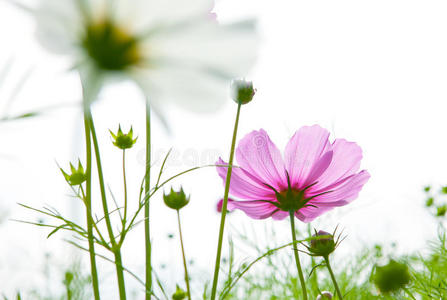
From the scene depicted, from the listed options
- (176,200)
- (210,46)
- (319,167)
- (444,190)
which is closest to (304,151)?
(319,167)

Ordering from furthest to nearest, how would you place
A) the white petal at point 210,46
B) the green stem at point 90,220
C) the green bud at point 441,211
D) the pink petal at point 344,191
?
the green bud at point 441,211 → the pink petal at point 344,191 → the green stem at point 90,220 → the white petal at point 210,46

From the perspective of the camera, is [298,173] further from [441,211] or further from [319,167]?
[441,211]

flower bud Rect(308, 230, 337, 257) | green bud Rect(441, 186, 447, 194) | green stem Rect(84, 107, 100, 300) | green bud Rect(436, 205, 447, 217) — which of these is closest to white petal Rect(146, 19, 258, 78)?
green stem Rect(84, 107, 100, 300)

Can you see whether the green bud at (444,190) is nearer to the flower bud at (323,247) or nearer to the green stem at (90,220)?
the flower bud at (323,247)

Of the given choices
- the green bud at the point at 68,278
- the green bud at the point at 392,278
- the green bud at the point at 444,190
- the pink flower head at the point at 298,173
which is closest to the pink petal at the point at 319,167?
the pink flower head at the point at 298,173

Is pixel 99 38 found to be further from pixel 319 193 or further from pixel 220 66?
pixel 319 193

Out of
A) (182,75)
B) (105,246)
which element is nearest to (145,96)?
(182,75)

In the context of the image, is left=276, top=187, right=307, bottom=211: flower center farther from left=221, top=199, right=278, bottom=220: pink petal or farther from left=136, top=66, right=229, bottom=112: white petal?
left=136, top=66, right=229, bottom=112: white petal
